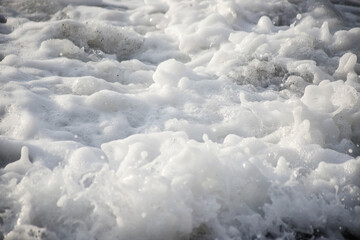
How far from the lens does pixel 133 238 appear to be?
1829 millimetres

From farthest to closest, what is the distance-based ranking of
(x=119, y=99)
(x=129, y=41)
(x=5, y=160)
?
(x=129, y=41) → (x=119, y=99) → (x=5, y=160)

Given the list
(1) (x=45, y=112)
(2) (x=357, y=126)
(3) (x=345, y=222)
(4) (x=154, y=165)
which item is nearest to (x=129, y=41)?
(1) (x=45, y=112)

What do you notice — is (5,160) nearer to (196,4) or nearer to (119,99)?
(119,99)

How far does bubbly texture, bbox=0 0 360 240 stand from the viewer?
75.5 inches

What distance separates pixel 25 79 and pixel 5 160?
130cm

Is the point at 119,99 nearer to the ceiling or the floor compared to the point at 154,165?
nearer to the floor

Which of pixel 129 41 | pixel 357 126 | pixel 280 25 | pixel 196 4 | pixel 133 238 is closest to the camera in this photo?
pixel 133 238

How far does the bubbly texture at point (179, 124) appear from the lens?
1.92 meters

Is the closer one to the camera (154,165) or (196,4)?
(154,165)

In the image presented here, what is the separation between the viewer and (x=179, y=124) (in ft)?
9.20

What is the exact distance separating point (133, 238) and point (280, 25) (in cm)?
425

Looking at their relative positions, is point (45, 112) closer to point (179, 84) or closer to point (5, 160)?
point (5, 160)

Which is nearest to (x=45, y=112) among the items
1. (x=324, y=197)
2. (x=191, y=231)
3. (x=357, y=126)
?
(x=191, y=231)

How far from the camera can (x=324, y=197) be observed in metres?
2.07
